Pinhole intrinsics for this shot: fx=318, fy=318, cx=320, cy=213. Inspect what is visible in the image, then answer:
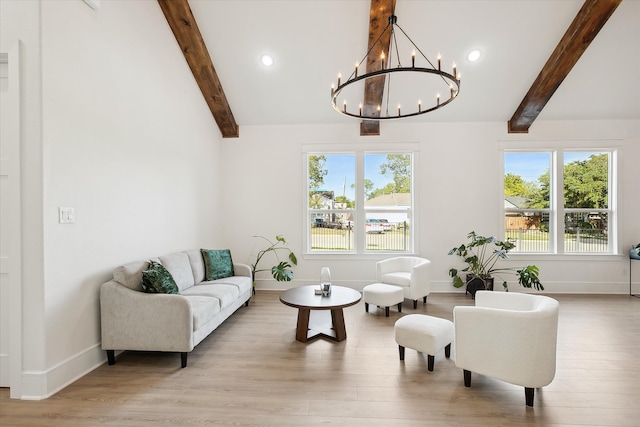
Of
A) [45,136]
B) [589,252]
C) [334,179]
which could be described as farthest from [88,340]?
[589,252]

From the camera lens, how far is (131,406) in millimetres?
2221

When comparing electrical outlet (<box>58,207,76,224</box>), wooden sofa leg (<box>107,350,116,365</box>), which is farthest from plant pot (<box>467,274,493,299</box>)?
electrical outlet (<box>58,207,76,224</box>)

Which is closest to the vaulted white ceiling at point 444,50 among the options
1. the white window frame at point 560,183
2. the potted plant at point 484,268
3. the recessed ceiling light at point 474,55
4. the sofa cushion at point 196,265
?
the recessed ceiling light at point 474,55

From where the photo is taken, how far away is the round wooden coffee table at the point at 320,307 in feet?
10.6

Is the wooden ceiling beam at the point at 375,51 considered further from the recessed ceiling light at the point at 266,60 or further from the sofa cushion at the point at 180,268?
the sofa cushion at the point at 180,268

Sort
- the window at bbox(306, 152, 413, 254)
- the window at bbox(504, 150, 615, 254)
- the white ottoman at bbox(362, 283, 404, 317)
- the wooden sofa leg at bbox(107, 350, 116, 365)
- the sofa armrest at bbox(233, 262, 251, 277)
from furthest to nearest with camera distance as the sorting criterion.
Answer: the window at bbox(306, 152, 413, 254) < the window at bbox(504, 150, 615, 254) < the sofa armrest at bbox(233, 262, 251, 277) < the white ottoman at bbox(362, 283, 404, 317) < the wooden sofa leg at bbox(107, 350, 116, 365)

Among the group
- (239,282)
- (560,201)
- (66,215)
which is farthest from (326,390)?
(560,201)

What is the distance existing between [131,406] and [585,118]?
7.11 metres

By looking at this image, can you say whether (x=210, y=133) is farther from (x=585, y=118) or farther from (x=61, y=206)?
(x=585, y=118)

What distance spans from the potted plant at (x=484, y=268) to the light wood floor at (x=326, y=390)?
140 centimetres

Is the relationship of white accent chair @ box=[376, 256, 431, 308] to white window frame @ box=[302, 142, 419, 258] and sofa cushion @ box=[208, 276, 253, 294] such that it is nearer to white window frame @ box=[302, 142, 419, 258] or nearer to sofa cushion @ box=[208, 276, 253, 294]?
white window frame @ box=[302, 142, 419, 258]

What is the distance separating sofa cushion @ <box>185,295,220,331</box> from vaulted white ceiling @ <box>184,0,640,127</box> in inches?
130

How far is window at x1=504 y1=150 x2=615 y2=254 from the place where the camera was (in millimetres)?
5387

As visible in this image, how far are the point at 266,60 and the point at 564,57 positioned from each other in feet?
13.0
